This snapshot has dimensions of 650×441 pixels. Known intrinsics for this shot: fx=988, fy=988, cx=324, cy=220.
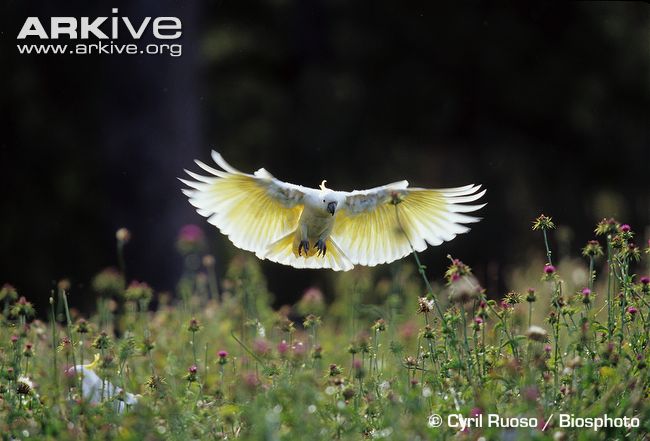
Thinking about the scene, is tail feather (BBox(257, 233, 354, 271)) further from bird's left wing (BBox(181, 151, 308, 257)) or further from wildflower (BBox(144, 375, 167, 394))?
wildflower (BBox(144, 375, 167, 394))

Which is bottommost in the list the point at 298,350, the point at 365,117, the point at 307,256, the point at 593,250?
the point at 298,350

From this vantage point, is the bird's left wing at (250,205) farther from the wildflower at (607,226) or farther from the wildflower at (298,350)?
the wildflower at (607,226)

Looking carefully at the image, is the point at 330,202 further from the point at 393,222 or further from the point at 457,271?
the point at 457,271

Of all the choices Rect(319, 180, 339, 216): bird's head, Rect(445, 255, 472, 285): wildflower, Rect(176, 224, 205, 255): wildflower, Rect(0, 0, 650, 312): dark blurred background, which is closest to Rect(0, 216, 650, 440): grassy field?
Rect(445, 255, 472, 285): wildflower

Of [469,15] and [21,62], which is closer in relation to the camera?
[21,62]

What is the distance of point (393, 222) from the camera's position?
188 inches

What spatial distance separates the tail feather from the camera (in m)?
4.68

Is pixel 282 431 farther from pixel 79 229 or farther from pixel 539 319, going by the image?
pixel 79 229

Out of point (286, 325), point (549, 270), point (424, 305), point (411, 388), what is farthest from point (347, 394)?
point (549, 270)

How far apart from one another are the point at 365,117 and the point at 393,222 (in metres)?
9.11

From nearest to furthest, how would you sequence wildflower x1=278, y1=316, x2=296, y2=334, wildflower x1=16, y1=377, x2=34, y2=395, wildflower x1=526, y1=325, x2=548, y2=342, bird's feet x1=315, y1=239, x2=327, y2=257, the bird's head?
wildflower x1=526, y1=325, x2=548, y2=342, wildflower x1=16, y1=377, x2=34, y2=395, wildflower x1=278, y1=316, x2=296, y2=334, the bird's head, bird's feet x1=315, y1=239, x2=327, y2=257

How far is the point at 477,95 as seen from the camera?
1403cm

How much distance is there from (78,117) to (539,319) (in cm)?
864

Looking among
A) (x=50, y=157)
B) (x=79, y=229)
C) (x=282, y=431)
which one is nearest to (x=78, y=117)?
(x=50, y=157)
